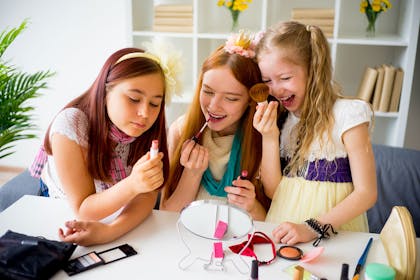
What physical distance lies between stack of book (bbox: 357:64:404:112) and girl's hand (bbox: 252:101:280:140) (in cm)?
144

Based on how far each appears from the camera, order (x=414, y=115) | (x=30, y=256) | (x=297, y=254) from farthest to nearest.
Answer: (x=414, y=115) < (x=297, y=254) < (x=30, y=256)

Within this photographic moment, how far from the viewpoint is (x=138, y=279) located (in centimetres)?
102

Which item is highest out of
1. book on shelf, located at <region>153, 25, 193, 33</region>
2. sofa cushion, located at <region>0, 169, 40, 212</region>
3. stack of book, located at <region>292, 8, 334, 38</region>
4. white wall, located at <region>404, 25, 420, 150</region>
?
stack of book, located at <region>292, 8, 334, 38</region>

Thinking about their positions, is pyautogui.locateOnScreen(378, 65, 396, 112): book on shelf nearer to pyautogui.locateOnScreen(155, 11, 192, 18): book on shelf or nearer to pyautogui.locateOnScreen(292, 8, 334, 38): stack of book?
pyautogui.locateOnScreen(292, 8, 334, 38): stack of book

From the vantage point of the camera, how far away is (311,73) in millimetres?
1475

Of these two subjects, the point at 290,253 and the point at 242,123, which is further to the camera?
the point at 242,123

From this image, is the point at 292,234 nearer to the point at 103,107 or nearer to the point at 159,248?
the point at 159,248

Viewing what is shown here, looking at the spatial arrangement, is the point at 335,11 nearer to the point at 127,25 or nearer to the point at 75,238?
the point at 127,25

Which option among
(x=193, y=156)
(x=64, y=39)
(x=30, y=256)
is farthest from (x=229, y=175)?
(x=64, y=39)

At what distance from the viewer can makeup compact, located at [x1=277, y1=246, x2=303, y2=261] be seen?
1.12 m

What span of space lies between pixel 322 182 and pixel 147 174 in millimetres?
611

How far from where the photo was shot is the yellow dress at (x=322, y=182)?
1.45m

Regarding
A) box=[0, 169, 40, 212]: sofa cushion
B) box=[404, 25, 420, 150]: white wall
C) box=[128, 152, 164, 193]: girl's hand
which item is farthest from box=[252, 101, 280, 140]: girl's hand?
box=[404, 25, 420, 150]: white wall

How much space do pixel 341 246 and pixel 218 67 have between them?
→ 2.31 ft
